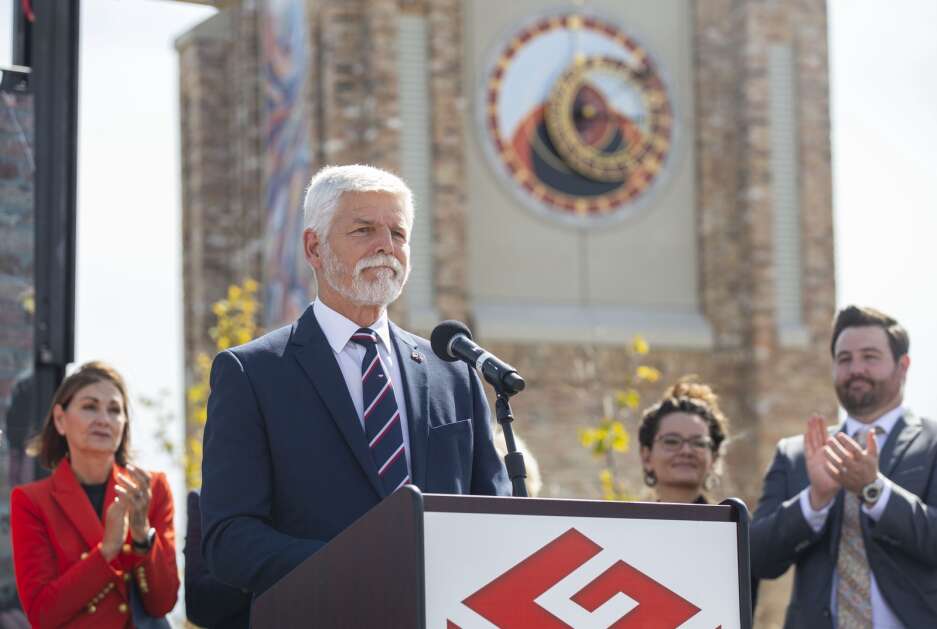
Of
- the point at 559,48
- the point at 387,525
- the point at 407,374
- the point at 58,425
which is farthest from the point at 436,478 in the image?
the point at 559,48

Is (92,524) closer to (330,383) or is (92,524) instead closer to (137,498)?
(137,498)

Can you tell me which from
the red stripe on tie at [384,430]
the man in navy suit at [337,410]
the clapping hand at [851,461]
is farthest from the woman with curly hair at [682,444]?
the red stripe on tie at [384,430]

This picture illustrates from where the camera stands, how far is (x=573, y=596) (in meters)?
3.68

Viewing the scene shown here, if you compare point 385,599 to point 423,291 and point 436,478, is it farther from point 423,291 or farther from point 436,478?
point 423,291

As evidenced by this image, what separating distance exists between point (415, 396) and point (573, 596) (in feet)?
3.36

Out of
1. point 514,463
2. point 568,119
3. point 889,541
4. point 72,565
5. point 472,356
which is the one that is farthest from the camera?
point 568,119

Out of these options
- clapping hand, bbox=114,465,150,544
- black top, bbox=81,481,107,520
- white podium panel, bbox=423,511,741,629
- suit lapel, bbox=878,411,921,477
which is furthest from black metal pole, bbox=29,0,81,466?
white podium panel, bbox=423,511,741,629

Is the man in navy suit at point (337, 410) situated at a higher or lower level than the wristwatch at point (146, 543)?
higher

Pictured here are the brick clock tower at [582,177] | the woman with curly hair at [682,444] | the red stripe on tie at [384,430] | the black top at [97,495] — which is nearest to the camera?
the red stripe on tie at [384,430]

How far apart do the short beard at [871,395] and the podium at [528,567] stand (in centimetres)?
300

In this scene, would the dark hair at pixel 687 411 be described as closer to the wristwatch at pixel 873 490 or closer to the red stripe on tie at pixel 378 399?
the wristwatch at pixel 873 490

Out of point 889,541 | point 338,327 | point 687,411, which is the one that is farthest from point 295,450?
point 687,411

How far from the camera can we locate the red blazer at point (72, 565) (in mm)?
6203

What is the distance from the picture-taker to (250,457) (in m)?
4.41
